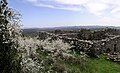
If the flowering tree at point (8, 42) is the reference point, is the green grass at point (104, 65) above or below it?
below

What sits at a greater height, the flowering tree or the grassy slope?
the flowering tree

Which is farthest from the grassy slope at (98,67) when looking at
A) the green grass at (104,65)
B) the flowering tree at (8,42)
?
the flowering tree at (8,42)

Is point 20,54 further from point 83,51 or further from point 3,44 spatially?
point 83,51

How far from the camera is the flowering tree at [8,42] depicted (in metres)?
13.3

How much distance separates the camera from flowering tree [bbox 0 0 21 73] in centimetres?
1329

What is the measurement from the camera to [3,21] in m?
13.6

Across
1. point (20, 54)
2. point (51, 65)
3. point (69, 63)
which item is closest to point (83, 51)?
point (69, 63)

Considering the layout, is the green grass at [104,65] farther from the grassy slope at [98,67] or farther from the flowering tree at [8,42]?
the flowering tree at [8,42]

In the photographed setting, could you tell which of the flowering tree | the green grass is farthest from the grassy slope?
the flowering tree

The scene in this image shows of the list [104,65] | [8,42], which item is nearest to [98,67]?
[104,65]

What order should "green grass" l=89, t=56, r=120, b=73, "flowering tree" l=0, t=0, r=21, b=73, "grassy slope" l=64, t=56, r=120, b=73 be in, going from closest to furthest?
1. "flowering tree" l=0, t=0, r=21, b=73
2. "grassy slope" l=64, t=56, r=120, b=73
3. "green grass" l=89, t=56, r=120, b=73

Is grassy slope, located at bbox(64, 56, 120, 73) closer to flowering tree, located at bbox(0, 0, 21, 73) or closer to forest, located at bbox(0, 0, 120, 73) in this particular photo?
forest, located at bbox(0, 0, 120, 73)

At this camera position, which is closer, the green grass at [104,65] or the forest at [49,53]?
the forest at [49,53]

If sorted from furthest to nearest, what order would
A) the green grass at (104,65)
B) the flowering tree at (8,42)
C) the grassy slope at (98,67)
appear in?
the green grass at (104,65), the grassy slope at (98,67), the flowering tree at (8,42)
